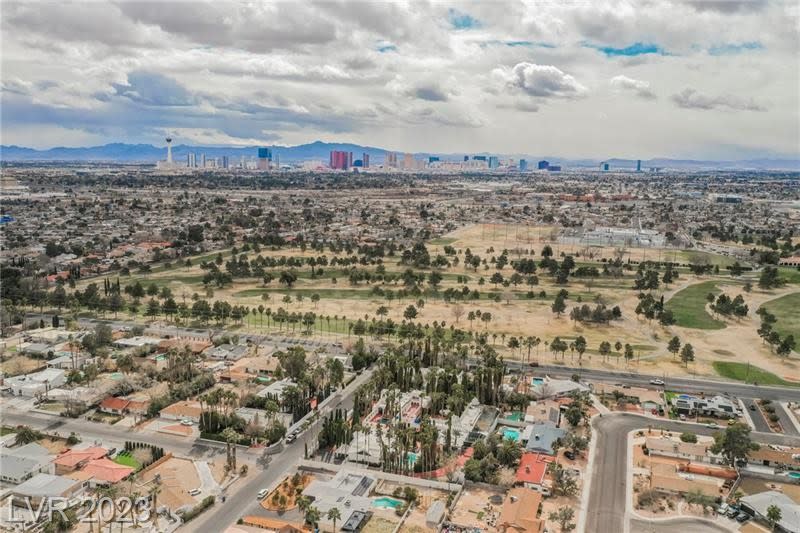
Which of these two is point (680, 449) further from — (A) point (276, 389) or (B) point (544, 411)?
(A) point (276, 389)

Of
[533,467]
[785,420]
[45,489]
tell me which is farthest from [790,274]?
[45,489]

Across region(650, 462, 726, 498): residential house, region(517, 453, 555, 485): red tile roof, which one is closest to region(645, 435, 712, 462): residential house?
region(650, 462, 726, 498): residential house

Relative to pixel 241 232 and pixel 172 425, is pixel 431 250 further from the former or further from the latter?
pixel 172 425

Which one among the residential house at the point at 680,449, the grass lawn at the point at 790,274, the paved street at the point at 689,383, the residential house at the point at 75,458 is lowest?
the residential house at the point at 75,458

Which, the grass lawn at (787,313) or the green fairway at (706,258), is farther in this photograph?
the green fairway at (706,258)

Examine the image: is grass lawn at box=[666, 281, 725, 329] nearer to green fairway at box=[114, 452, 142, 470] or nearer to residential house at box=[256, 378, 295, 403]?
residential house at box=[256, 378, 295, 403]

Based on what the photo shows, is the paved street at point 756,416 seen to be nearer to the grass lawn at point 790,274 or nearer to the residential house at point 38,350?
the grass lawn at point 790,274

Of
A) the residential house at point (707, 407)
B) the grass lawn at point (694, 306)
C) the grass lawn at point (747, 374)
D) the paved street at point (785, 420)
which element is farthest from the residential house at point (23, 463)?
the grass lawn at point (694, 306)
